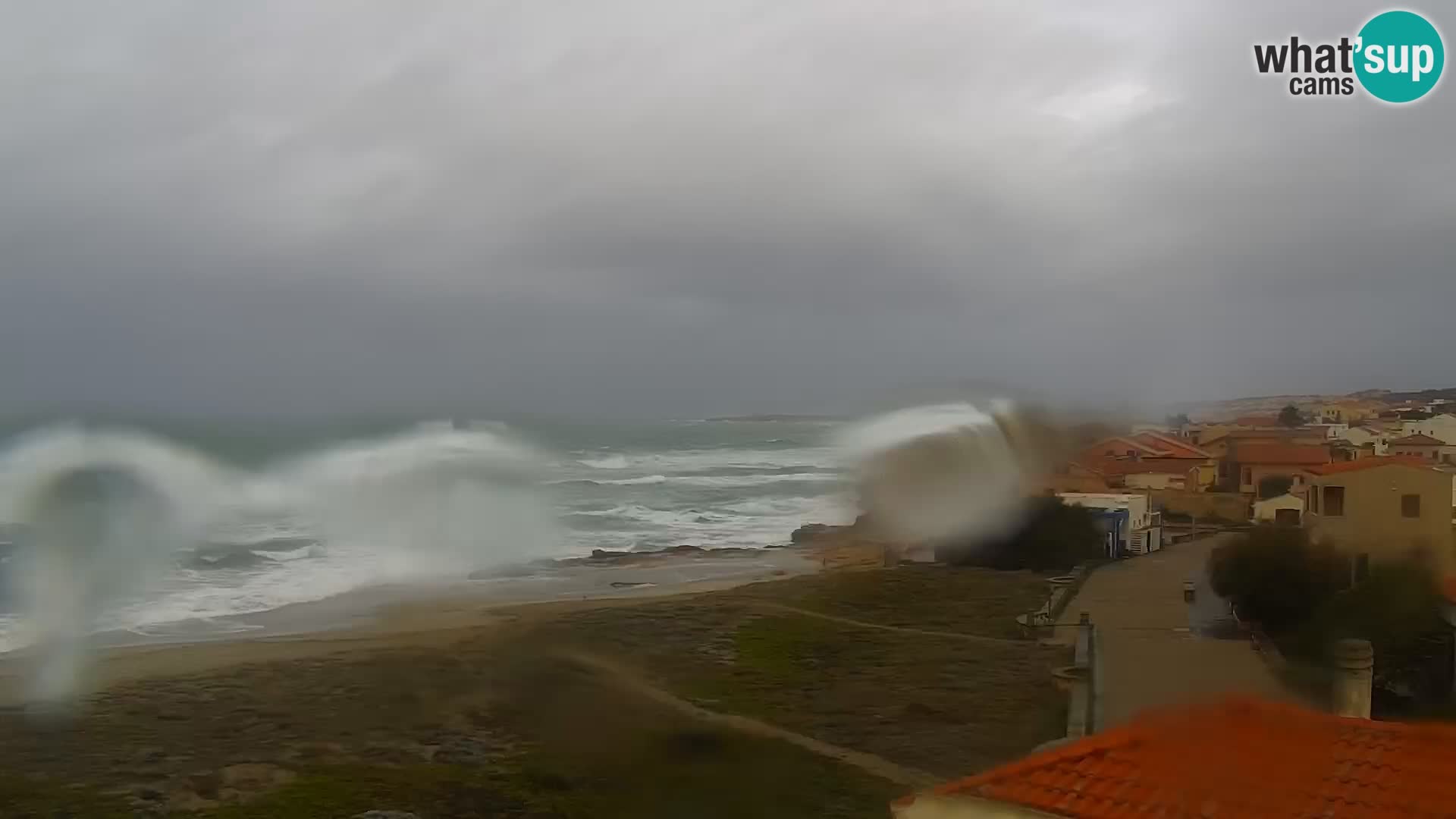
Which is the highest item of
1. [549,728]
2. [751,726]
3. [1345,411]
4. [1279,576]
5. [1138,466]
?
[1345,411]

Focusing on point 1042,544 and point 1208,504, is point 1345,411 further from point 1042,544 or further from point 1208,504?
point 1042,544

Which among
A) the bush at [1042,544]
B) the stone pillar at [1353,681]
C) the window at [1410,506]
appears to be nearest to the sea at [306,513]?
the bush at [1042,544]

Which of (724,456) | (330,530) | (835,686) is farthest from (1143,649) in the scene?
(724,456)

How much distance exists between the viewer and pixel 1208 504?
7.68 metres

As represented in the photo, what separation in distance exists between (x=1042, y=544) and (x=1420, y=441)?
4448 millimetres

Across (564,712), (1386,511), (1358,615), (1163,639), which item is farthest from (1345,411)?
(564,712)

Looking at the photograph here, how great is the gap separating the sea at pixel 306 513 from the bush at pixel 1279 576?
18.9ft

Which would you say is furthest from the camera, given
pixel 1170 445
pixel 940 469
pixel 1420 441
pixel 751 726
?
pixel 940 469

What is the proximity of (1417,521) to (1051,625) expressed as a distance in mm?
3657

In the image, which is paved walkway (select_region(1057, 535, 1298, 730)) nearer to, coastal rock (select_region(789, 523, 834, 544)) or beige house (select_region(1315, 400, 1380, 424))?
beige house (select_region(1315, 400, 1380, 424))

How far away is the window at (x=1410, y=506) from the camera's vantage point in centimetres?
539

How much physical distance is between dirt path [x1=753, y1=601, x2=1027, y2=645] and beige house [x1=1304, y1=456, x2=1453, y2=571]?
10.7 ft

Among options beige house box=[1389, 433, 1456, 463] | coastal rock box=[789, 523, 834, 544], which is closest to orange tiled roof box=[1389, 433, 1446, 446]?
beige house box=[1389, 433, 1456, 463]

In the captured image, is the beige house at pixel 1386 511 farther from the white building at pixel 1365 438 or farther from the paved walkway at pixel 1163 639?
the white building at pixel 1365 438
